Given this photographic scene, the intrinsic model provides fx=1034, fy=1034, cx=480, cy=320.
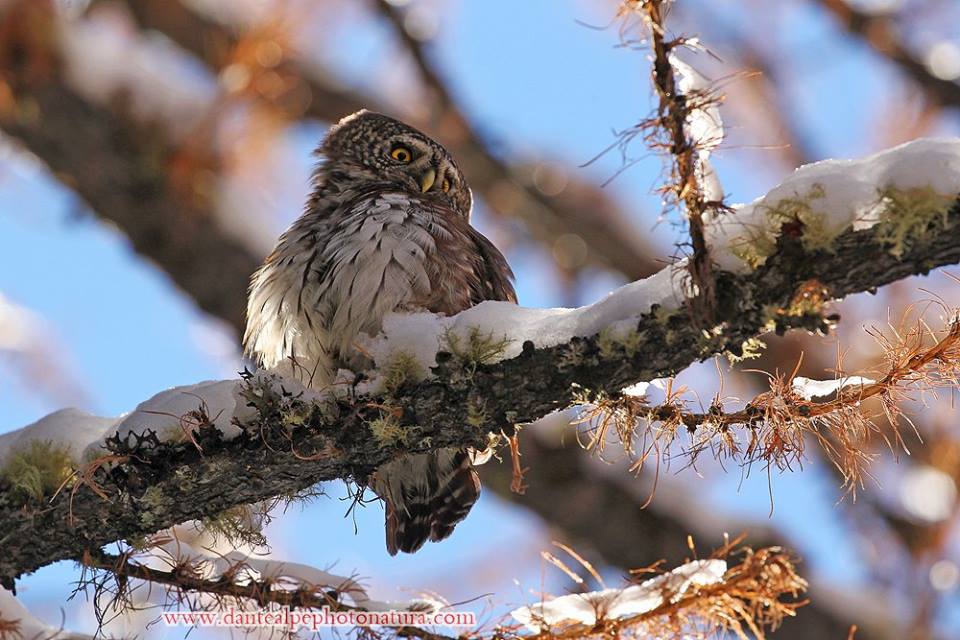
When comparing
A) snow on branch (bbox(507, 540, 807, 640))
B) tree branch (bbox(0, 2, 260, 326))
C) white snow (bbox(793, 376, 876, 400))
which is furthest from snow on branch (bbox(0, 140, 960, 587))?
tree branch (bbox(0, 2, 260, 326))

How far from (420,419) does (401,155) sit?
1.99m

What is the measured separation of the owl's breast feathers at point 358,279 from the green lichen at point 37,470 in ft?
2.04

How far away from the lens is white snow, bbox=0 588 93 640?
247cm

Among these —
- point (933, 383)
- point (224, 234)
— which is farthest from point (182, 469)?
point (224, 234)

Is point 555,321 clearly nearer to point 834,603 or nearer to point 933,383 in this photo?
point 933,383

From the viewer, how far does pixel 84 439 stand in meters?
2.50

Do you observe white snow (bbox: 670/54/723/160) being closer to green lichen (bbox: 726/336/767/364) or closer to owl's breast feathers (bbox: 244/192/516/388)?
green lichen (bbox: 726/336/767/364)

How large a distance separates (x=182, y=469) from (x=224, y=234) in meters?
4.11

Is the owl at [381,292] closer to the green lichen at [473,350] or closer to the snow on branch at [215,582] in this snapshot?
the snow on branch at [215,582]

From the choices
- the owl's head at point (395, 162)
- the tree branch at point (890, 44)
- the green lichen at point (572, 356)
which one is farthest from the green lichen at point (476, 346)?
the tree branch at point (890, 44)

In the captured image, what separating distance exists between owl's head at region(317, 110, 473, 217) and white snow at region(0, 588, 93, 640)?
188 cm

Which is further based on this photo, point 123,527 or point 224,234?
point 224,234

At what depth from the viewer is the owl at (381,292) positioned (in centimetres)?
290

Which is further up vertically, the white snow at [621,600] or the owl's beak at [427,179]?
the owl's beak at [427,179]
